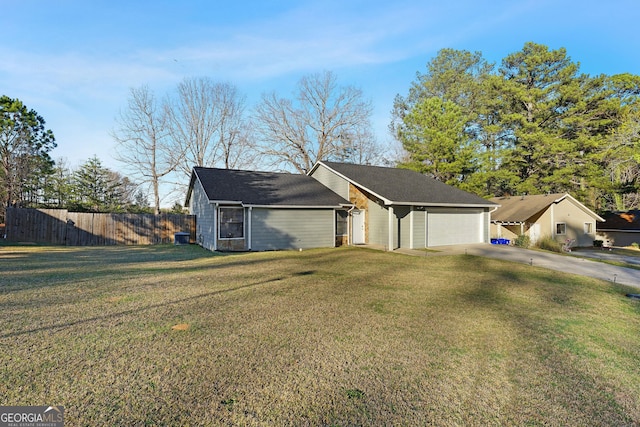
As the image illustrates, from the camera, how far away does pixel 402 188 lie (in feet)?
55.5

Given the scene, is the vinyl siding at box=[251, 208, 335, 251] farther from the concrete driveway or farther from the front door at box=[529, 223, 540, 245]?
the front door at box=[529, 223, 540, 245]

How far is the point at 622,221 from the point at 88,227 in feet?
117

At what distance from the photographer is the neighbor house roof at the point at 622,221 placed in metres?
24.6

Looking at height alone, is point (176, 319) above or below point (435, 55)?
below

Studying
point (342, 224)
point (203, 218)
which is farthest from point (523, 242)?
point (203, 218)

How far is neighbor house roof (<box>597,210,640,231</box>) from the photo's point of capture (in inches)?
967

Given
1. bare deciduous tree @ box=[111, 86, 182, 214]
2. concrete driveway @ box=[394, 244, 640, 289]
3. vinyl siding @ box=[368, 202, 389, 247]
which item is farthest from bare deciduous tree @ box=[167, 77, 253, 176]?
concrete driveway @ box=[394, 244, 640, 289]

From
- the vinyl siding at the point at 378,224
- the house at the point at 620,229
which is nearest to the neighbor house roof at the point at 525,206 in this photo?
the house at the point at 620,229

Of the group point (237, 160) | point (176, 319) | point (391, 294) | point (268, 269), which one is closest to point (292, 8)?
point (268, 269)

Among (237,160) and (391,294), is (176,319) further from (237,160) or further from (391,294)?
(237,160)

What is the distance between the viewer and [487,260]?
12195 millimetres

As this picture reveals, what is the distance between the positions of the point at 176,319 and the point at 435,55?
115 feet
